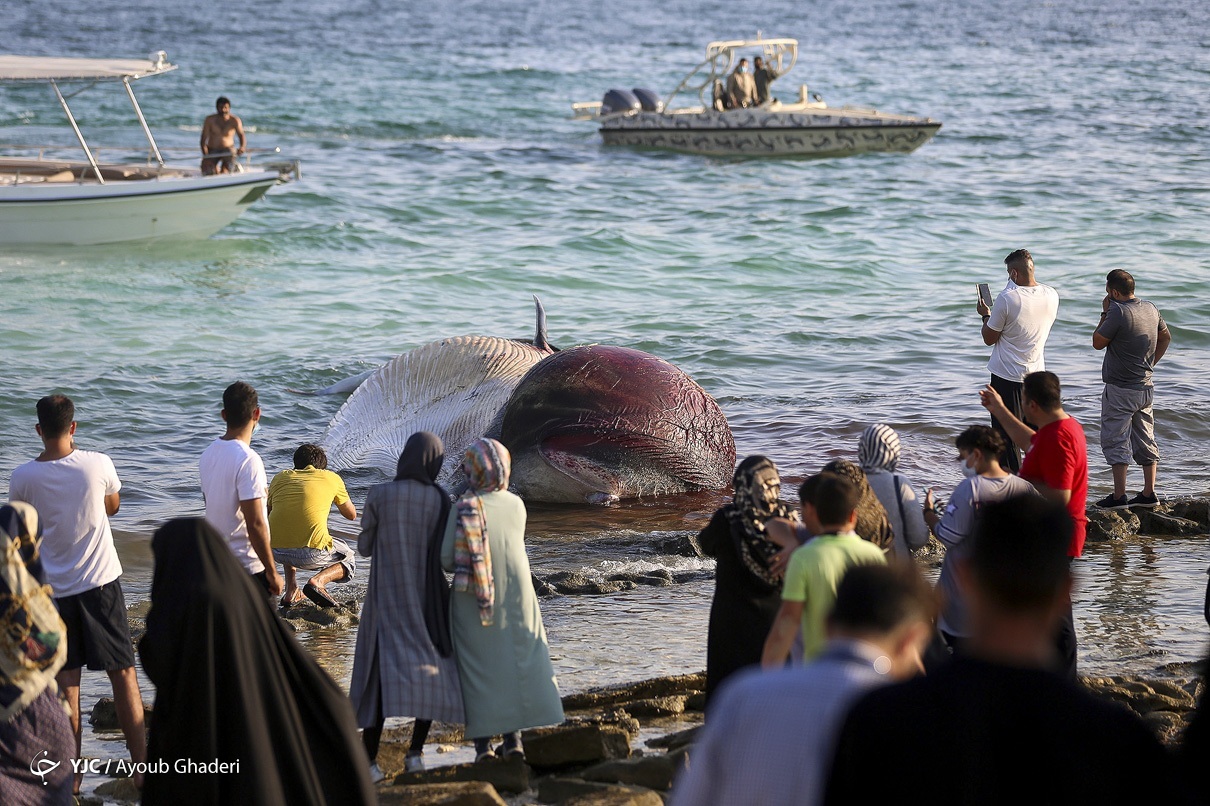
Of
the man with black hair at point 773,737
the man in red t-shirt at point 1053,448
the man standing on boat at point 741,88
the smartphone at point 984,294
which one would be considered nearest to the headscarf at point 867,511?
the man in red t-shirt at point 1053,448

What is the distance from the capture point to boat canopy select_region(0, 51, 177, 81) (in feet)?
50.5

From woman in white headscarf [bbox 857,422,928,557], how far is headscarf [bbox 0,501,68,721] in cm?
251

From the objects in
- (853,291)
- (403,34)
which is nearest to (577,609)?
(853,291)

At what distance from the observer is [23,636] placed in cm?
377

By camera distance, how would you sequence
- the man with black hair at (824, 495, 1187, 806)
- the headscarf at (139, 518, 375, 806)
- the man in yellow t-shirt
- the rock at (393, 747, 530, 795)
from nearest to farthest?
the man with black hair at (824, 495, 1187, 806), the headscarf at (139, 518, 375, 806), the rock at (393, 747, 530, 795), the man in yellow t-shirt

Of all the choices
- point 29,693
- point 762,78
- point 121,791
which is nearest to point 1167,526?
point 121,791

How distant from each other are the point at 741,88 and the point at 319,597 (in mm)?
20872

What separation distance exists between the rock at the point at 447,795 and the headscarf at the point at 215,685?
0.59m

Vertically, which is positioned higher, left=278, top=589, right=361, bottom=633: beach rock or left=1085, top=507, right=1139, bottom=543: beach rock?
left=1085, top=507, right=1139, bottom=543: beach rock

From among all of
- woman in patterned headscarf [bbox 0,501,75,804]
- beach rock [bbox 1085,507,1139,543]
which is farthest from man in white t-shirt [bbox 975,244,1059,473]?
woman in patterned headscarf [bbox 0,501,75,804]

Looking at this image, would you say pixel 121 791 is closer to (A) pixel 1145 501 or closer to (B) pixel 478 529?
(B) pixel 478 529

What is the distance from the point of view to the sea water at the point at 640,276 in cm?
870

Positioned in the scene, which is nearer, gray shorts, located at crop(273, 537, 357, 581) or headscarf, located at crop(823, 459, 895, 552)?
headscarf, located at crop(823, 459, 895, 552)

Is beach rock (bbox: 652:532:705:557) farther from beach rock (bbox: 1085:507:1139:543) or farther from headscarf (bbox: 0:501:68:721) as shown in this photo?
headscarf (bbox: 0:501:68:721)
